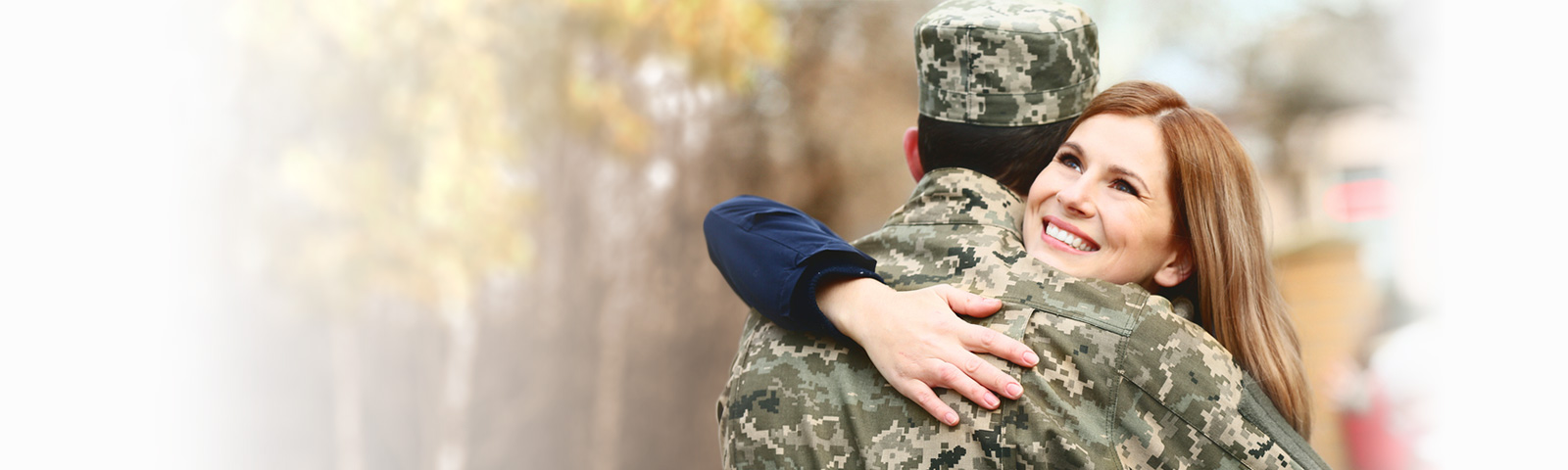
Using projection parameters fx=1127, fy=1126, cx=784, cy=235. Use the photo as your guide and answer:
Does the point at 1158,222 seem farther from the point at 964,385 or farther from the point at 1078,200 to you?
the point at 964,385

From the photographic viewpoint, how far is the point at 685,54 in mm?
5246

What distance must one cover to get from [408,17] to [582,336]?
155 centimetres

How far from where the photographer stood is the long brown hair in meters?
1.28

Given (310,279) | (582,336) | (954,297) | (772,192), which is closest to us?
(954,297)

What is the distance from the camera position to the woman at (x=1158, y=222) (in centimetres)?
127

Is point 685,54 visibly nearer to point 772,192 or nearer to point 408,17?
point 772,192

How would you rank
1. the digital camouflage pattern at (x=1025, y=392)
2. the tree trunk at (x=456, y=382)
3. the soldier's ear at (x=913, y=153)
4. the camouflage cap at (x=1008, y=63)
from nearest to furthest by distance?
the digital camouflage pattern at (x=1025, y=392) → the camouflage cap at (x=1008, y=63) → the soldier's ear at (x=913, y=153) → the tree trunk at (x=456, y=382)

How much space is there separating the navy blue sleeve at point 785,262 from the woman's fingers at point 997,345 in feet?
0.48

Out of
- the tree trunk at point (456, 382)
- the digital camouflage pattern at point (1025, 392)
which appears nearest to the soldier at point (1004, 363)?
the digital camouflage pattern at point (1025, 392)

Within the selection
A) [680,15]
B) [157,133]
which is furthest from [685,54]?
[157,133]

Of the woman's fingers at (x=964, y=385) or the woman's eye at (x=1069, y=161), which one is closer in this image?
the woman's fingers at (x=964, y=385)

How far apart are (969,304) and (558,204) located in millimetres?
3989

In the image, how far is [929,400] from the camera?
3.90 feet

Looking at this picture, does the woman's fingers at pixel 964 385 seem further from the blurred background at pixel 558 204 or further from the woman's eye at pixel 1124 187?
the blurred background at pixel 558 204
